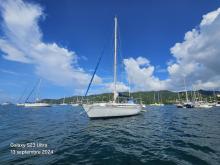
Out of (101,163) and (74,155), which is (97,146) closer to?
(74,155)

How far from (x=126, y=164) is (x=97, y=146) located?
4.81m

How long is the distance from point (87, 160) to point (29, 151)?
14.7 ft

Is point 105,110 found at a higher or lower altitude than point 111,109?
lower

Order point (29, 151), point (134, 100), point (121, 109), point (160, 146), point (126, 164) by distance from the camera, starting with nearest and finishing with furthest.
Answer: point (126, 164) → point (29, 151) → point (160, 146) → point (121, 109) → point (134, 100)

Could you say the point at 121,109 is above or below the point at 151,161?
above

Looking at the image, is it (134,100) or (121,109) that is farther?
(134,100)

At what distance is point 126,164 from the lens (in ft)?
35.2

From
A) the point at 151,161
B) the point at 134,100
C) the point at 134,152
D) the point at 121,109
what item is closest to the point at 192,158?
the point at 151,161

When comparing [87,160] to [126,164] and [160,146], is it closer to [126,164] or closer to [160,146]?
[126,164]

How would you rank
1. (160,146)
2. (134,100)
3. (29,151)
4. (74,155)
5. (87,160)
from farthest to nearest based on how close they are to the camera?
(134,100), (160,146), (29,151), (74,155), (87,160)

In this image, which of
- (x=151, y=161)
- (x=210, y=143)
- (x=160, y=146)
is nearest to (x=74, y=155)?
(x=151, y=161)

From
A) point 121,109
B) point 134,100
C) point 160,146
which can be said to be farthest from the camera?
point 134,100

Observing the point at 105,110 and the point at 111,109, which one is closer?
the point at 105,110

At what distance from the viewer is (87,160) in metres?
11.5
